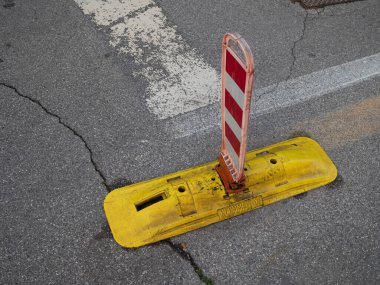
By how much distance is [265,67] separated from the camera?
3643mm

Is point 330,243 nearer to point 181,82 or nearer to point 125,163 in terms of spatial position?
point 125,163

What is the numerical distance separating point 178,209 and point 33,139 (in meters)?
1.43

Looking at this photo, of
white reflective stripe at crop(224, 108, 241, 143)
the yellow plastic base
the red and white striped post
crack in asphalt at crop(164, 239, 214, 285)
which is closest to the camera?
the red and white striped post

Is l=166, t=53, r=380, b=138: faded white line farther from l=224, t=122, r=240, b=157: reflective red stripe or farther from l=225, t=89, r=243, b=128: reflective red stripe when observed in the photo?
l=225, t=89, r=243, b=128: reflective red stripe

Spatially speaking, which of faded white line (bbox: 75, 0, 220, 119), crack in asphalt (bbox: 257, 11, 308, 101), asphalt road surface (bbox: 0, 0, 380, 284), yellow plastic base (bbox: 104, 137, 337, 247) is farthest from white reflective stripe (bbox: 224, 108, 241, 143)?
crack in asphalt (bbox: 257, 11, 308, 101)

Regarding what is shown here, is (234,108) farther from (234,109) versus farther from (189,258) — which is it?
(189,258)

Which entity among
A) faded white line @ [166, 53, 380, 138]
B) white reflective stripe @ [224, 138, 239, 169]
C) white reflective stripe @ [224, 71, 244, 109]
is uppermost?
white reflective stripe @ [224, 71, 244, 109]

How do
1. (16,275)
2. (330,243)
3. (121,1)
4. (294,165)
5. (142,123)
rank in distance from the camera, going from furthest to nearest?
1. (121,1)
2. (142,123)
3. (294,165)
4. (330,243)
5. (16,275)

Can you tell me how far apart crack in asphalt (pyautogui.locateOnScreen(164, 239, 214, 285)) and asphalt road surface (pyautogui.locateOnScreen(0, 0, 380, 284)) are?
13mm

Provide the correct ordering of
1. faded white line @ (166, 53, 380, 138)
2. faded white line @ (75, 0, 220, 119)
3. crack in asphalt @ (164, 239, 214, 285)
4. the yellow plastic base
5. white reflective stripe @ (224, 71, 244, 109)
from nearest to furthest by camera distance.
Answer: white reflective stripe @ (224, 71, 244, 109)
crack in asphalt @ (164, 239, 214, 285)
the yellow plastic base
faded white line @ (166, 53, 380, 138)
faded white line @ (75, 0, 220, 119)

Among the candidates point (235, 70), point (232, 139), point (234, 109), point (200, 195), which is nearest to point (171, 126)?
A: point (200, 195)

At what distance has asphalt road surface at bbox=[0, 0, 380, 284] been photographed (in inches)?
95.2

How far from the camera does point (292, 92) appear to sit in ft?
11.3

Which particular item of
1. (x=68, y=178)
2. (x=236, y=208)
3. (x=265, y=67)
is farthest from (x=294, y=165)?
(x=68, y=178)
